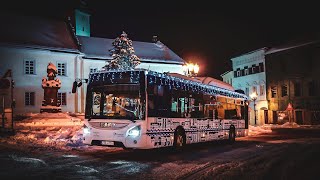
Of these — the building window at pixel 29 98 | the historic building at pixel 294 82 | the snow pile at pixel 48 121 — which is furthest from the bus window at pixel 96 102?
the historic building at pixel 294 82

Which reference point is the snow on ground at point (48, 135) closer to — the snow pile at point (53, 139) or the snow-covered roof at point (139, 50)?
the snow pile at point (53, 139)

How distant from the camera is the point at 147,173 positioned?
10273mm

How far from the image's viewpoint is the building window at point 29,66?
40.9 m

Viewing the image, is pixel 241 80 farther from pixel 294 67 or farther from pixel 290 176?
pixel 290 176

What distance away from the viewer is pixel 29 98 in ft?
133

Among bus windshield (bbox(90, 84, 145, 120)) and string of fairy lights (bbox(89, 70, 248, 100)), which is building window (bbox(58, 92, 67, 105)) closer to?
string of fairy lights (bbox(89, 70, 248, 100))

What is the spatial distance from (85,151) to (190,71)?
1460cm

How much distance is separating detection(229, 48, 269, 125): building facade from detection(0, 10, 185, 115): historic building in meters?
18.7

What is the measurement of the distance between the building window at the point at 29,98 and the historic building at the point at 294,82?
31778mm

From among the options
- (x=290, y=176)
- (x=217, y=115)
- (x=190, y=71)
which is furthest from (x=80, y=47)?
(x=290, y=176)

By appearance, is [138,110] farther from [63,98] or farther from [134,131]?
[63,98]

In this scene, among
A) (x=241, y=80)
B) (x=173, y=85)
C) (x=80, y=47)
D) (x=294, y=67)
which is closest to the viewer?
(x=173, y=85)

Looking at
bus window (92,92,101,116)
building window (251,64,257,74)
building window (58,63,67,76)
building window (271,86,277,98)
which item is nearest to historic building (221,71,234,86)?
building window (251,64,257,74)

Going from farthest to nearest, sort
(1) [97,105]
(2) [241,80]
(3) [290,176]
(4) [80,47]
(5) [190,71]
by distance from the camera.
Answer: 1. (2) [241,80]
2. (4) [80,47]
3. (5) [190,71]
4. (1) [97,105]
5. (3) [290,176]
